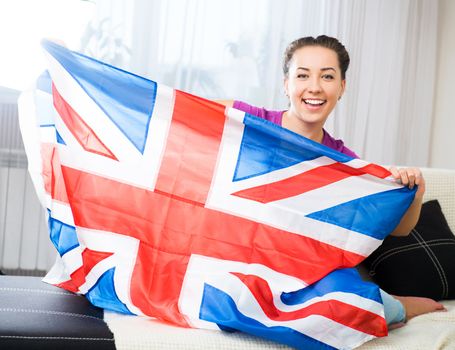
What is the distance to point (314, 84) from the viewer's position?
2.31 metres

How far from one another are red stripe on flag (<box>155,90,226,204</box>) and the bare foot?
2.46ft

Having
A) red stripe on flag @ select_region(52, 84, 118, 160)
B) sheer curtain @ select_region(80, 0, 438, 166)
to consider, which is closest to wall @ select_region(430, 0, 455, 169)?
sheer curtain @ select_region(80, 0, 438, 166)

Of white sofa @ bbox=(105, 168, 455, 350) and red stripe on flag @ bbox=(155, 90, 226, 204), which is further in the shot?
red stripe on flag @ bbox=(155, 90, 226, 204)

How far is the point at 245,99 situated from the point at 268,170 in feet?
6.67

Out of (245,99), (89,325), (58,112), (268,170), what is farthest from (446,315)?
(245,99)

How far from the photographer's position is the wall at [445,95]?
14.2 feet

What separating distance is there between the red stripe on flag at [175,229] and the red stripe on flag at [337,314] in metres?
0.11

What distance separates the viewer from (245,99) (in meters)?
4.01

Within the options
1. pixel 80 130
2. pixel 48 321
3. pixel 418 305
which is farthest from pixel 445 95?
pixel 48 321

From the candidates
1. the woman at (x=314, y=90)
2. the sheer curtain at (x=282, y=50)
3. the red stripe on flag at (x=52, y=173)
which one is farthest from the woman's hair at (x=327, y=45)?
the sheer curtain at (x=282, y=50)

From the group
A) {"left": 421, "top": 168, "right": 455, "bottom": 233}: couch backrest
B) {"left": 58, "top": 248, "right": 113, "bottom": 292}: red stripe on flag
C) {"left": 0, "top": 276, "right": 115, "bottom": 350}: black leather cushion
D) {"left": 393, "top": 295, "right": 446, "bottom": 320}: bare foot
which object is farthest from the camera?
{"left": 421, "top": 168, "right": 455, "bottom": 233}: couch backrest

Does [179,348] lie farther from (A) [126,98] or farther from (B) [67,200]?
(A) [126,98]

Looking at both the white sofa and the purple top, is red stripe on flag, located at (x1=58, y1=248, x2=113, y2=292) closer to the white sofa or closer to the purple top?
the white sofa

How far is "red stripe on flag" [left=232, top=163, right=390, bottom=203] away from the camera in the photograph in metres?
1.99
